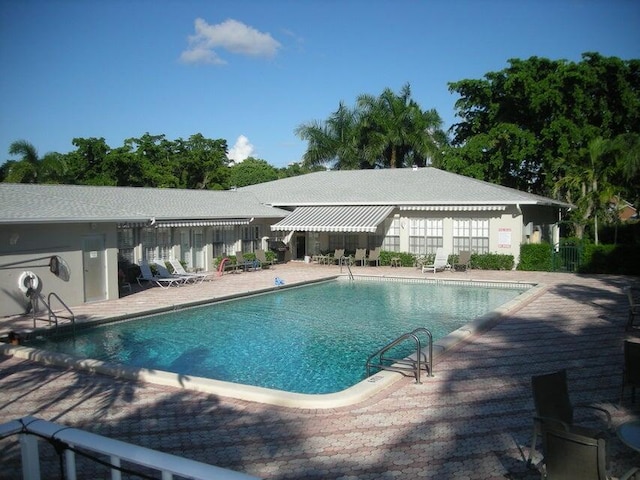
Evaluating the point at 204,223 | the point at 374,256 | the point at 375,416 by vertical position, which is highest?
the point at 204,223

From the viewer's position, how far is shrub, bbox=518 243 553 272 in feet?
94.3

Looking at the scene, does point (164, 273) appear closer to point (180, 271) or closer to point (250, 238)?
point (180, 271)

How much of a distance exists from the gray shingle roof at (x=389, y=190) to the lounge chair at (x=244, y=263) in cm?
642

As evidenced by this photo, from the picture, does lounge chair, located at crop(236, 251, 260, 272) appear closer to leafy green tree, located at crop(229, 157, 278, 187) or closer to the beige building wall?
the beige building wall

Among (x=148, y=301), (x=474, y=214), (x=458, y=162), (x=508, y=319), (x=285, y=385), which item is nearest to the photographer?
(x=285, y=385)

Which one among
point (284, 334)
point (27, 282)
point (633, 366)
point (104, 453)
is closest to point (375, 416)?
point (633, 366)

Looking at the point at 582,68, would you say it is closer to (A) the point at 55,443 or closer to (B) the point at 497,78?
(B) the point at 497,78

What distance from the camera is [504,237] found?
98.1 feet

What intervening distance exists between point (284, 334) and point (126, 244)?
1224 cm

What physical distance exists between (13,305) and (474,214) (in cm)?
2272

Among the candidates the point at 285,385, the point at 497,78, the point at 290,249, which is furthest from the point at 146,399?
the point at 497,78

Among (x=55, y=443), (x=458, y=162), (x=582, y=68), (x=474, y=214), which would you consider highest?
(x=582, y=68)

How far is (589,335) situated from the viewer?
1416 centimetres

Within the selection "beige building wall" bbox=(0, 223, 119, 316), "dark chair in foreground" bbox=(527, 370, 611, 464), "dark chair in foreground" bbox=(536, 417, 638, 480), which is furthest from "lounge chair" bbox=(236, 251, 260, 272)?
"dark chair in foreground" bbox=(536, 417, 638, 480)
